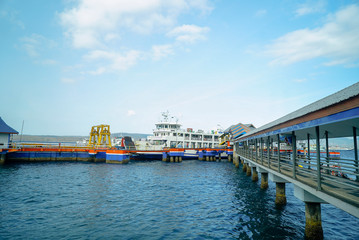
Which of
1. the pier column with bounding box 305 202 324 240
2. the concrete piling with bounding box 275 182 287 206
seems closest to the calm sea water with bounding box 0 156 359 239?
the concrete piling with bounding box 275 182 287 206

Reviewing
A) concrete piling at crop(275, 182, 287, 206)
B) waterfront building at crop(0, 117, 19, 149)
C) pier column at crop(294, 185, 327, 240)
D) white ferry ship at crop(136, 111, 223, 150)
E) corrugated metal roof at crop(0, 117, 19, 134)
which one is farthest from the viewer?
white ferry ship at crop(136, 111, 223, 150)

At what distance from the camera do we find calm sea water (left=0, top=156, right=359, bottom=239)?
9602mm

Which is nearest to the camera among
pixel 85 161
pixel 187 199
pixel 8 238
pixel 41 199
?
pixel 8 238

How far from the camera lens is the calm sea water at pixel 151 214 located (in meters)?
9.60

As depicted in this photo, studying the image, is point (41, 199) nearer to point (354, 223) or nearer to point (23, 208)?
point (23, 208)

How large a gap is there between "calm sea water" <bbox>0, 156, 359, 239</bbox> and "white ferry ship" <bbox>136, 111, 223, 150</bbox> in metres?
30.3

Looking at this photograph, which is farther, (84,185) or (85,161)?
(85,161)

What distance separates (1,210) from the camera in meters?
12.1

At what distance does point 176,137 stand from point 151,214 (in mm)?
39219

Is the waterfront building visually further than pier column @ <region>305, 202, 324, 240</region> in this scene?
Yes

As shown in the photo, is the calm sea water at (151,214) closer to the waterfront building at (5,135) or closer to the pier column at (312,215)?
the pier column at (312,215)

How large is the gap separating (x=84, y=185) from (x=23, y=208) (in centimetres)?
693

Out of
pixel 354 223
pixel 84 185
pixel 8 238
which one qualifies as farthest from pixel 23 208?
pixel 354 223

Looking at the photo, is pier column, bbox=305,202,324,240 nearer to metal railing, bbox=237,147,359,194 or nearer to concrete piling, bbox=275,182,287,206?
metal railing, bbox=237,147,359,194
